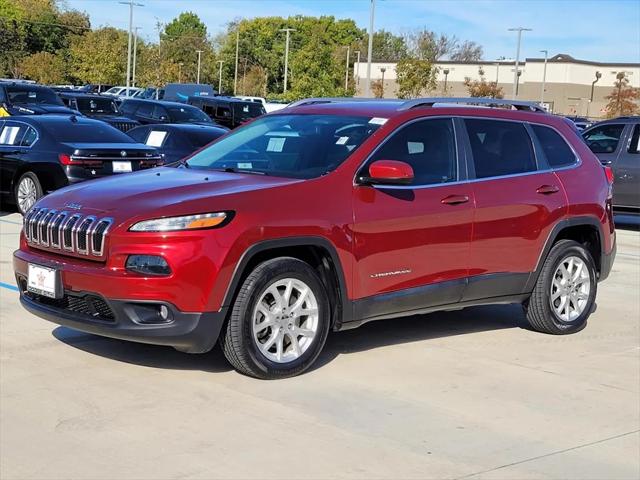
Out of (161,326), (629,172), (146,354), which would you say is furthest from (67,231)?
(629,172)

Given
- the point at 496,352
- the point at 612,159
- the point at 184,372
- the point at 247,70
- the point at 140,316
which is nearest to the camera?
the point at 140,316

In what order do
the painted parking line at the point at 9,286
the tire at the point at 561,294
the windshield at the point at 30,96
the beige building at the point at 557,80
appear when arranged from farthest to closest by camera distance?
1. the beige building at the point at 557,80
2. the windshield at the point at 30,96
3. the painted parking line at the point at 9,286
4. the tire at the point at 561,294

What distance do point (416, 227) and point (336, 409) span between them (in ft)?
5.28

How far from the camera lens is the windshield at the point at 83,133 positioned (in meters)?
13.5

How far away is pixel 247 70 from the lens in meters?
106

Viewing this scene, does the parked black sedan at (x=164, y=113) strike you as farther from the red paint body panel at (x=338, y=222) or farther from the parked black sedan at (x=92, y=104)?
the red paint body panel at (x=338, y=222)

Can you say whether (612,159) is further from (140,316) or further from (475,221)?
(140,316)

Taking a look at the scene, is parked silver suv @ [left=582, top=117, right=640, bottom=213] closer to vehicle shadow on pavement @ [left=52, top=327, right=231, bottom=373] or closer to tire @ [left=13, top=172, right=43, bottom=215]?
tire @ [left=13, top=172, right=43, bottom=215]

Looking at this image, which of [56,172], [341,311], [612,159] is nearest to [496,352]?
[341,311]

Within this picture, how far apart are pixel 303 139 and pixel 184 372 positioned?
1833mm

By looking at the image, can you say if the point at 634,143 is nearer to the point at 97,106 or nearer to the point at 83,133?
the point at 83,133

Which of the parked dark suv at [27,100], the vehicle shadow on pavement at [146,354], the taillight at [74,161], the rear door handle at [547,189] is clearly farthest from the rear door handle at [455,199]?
the parked dark suv at [27,100]

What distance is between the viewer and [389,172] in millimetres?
6145

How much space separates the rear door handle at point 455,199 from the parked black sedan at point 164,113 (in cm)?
1897
